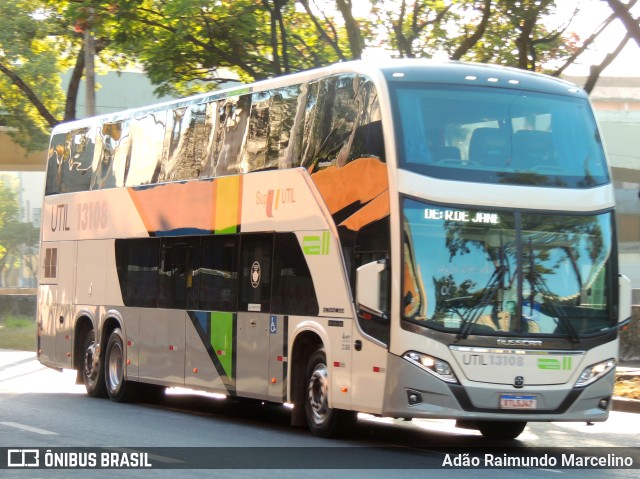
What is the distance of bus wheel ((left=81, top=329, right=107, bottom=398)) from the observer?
21.4 metres

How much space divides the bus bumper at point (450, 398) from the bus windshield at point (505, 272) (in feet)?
1.76

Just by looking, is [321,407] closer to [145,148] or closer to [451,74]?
[451,74]

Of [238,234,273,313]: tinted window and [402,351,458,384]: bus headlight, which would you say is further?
[238,234,273,313]: tinted window

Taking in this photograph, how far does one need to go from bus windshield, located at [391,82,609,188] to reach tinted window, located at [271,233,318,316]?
7.76 feet

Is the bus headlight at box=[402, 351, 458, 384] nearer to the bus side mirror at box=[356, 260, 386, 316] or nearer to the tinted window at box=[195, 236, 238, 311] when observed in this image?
the bus side mirror at box=[356, 260, 386, 316]

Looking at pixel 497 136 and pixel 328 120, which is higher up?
pixel 328 120

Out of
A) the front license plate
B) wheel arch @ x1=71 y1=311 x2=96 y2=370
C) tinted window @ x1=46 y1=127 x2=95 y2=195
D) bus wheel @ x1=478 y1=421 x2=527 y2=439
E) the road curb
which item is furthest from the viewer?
tinted window @ x1=46 y1=127 x2=95 y2=195

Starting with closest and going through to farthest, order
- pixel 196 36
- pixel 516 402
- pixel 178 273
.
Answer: pixel 516 402 → pixel 178 273 → pixel 196 36

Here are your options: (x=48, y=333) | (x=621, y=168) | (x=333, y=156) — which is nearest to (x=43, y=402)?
(x=48, y=333)

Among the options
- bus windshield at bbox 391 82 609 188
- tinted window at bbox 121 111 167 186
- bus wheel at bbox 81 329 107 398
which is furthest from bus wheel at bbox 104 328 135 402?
bus windshield at bbox 391 82 609 188

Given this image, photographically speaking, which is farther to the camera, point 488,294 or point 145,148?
point 145,148

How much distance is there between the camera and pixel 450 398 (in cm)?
1317

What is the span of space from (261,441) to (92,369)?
7.66m

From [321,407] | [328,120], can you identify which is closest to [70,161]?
[328,120]
